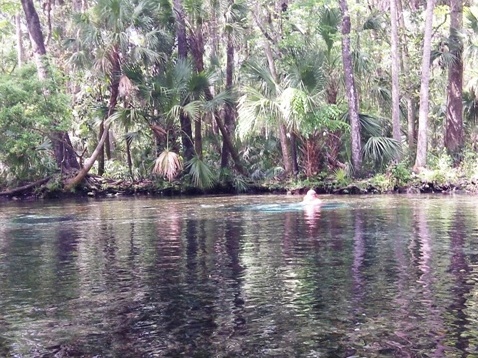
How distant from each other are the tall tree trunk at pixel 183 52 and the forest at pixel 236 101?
0.06 metres

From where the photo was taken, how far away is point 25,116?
951 inches

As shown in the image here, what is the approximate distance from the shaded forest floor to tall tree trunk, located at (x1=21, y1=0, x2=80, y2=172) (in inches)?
41.3

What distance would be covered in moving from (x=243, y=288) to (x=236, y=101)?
18.7 metres

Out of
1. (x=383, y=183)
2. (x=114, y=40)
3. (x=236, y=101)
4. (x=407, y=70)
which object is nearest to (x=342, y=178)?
(x=383, y=183)

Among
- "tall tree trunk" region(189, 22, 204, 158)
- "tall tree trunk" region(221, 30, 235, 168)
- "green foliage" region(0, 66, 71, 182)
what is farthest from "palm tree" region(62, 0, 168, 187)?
"tall tree trunk" region(221, 30, 235, 168)

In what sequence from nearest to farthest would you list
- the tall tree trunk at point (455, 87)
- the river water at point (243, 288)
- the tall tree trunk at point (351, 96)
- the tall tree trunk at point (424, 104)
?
the river water at point (243, 288)
the tall tree trunk at point (424, 104)
the tall tree trunk at point (351, 96)
the tall tree trunk at point (455, 87)

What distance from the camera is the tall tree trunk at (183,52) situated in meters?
27.1

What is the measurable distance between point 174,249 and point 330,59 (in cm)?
1734

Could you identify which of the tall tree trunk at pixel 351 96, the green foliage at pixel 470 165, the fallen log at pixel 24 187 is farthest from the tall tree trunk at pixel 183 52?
the green foliage at pixel 470 165

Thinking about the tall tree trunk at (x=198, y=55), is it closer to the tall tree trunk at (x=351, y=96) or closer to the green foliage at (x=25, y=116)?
the green foliage at (x=25, y=116)

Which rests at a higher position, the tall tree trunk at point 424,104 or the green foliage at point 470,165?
the tall tree trunk at point 424,104

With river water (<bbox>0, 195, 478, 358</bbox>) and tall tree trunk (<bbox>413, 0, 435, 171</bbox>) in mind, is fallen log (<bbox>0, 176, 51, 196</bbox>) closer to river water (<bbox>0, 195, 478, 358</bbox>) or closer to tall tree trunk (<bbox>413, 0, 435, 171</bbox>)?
river water (<bbox>0, 195, 478, 358</bbox>)

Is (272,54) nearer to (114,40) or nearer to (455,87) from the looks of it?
(114,40)

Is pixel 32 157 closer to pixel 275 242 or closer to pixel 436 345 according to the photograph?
pixel 275 242
